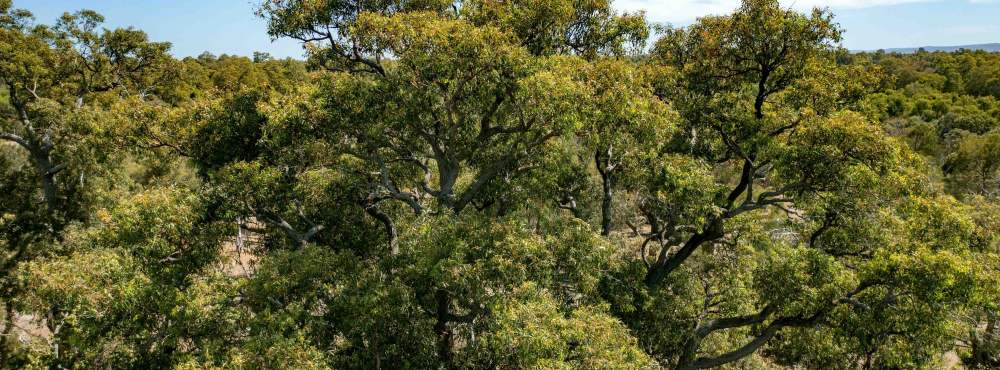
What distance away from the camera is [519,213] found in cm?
1324

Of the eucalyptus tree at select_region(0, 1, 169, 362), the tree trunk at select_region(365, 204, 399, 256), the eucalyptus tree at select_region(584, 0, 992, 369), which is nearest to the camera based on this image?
the eucalyptus tree at select_region(584, 0, 992, 369)

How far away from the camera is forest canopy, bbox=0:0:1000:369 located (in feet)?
29.1

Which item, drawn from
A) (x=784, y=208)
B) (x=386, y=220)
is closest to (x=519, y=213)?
(x=386, y=220)

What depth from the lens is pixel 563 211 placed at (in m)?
14.8

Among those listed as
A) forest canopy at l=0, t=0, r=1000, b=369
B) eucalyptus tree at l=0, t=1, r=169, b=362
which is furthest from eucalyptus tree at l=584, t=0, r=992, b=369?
eucalyptus tree at l=0, t=1, r=169, b=362

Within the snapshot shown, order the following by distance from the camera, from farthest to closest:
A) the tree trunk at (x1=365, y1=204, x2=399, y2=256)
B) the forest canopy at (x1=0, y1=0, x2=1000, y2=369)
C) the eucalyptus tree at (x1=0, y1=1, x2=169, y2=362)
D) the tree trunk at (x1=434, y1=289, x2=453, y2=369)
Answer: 1. the eucalyptus tree at (x1=0, y1=1, x2=169, y2=362)
2. the tree trunk at (x1=365, y1=204, x2=399, y2=256)
3. the tree trunk at (x1=434, y1=289, x2=453, y2=369)
4. the forest canopy at (x1=0, y1=0, x2=1000, y2=369)

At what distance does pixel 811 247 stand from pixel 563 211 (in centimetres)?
581

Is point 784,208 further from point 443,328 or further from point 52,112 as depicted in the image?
point 52,112

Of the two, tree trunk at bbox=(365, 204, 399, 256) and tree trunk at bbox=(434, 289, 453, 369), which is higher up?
tree trunk at bbox=(365, 204, 399, 256)

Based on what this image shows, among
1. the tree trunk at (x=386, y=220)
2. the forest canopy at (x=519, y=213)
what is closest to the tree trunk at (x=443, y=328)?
the forest canopy at (x=519, y=213)

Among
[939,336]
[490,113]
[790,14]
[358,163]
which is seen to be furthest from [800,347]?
[358,163]

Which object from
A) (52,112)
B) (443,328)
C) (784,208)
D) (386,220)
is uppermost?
(52,112)

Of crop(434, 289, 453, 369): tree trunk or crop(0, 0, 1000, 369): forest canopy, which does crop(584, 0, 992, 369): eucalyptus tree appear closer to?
crop(0, 0, 1000, 369): forest canopy

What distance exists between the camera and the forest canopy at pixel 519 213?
29.1 feet
